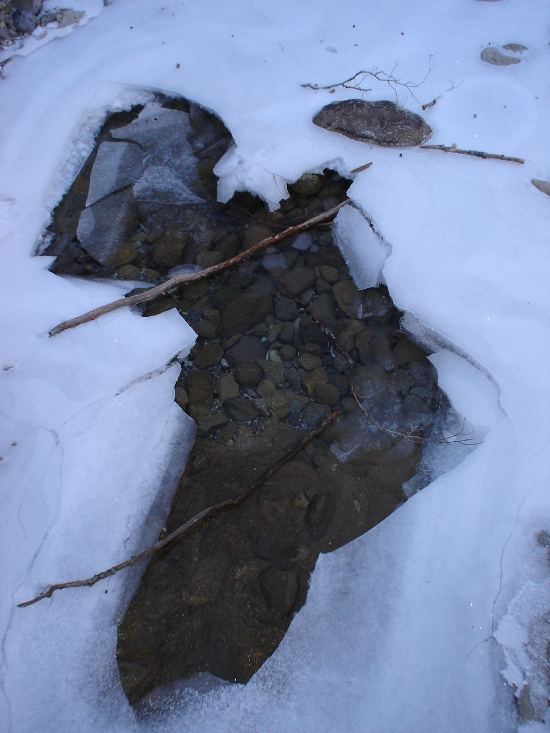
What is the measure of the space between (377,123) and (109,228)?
1617 millimetres

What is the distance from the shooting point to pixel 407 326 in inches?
95.2

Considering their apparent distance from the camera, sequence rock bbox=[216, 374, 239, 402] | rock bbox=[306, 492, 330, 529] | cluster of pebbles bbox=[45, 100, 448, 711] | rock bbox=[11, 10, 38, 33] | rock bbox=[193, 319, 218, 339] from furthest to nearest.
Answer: rock bbox=[11, 10, 38, 33], rock bbox=[193, 319, 218, 339], rock bbox=[216, 374, 239, 402], rock bbox=[306, 492, 330, 529], cluster of pebbles bbox=[45, 100, 448, 711]

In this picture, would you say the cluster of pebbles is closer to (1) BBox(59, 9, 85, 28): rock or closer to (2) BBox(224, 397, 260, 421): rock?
(2) BBox(224, 397, 260, 421): rock

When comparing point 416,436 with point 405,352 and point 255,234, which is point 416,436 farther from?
point 255,234

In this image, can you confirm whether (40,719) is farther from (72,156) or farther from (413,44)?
(413,44)

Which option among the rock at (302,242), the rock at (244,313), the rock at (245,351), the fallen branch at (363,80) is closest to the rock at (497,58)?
the fallen branch at (363,80)

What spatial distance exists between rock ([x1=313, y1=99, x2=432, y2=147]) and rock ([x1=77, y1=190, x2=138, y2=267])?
121 cm

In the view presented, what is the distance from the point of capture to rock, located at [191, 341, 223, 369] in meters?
2.45

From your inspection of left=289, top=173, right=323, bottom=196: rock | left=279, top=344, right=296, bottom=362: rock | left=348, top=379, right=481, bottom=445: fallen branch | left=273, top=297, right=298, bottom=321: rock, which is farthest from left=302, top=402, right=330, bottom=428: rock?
left=289, top=173, right=323, bottom=196: rock

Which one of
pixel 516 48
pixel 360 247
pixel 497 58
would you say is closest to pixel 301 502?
pixel 360 247

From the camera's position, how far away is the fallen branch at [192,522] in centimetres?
188

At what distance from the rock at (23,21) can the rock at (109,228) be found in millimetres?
1434

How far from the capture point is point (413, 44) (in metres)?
2.98

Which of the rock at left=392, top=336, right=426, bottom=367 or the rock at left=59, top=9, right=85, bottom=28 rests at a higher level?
the rock at left=59, top=9, right=85, bottom=28
